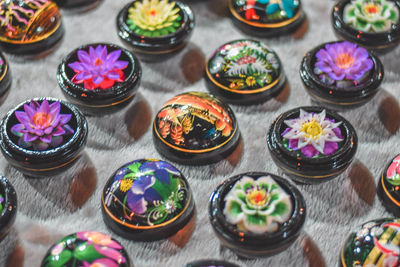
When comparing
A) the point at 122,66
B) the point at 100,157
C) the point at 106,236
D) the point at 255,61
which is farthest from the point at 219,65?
the point at 106,236

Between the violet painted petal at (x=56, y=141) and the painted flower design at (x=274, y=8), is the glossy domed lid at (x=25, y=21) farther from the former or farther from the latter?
the painted flower design at (x=274, y=8)

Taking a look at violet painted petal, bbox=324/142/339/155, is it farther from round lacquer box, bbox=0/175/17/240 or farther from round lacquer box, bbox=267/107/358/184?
round lacquer box, bbox=0/175/17/240

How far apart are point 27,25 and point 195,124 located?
1.39ft

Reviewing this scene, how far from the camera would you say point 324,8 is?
4.48ft

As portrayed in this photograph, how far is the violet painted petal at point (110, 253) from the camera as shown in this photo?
2.87ft

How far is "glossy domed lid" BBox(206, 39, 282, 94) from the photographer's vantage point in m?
1.12

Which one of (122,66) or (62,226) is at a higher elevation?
(122,66)

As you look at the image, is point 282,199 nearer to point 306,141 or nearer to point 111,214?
point 306,141

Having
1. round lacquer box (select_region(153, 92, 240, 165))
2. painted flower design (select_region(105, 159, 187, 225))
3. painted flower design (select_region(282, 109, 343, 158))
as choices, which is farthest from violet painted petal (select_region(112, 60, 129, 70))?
painted flower design (select_region(282, 109, 343, 158))

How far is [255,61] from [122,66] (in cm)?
25

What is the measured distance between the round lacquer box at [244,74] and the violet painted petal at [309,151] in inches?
6.9

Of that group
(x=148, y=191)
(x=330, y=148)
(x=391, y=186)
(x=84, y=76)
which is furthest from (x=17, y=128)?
(x=391, y=186)

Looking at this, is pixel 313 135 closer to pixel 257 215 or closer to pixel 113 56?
pixel 257 215

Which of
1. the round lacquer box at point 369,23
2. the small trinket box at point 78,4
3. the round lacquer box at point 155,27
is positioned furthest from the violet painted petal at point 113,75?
the round lacquer box at point 369,23
